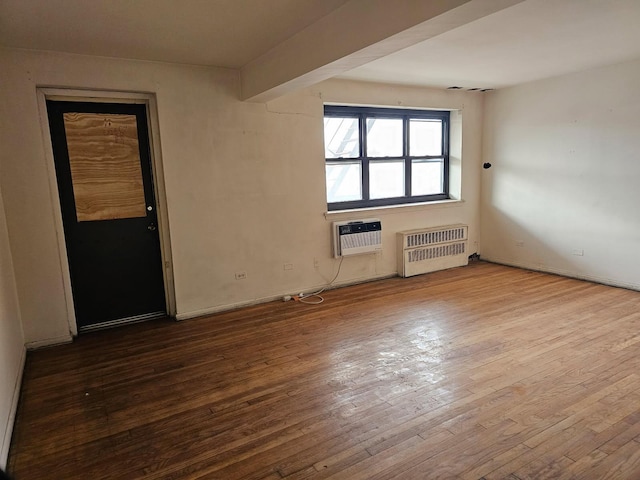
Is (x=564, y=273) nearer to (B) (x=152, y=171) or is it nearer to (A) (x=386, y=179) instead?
(A) (x=386, y=179)

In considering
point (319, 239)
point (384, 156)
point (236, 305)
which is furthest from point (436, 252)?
point (236, 305)

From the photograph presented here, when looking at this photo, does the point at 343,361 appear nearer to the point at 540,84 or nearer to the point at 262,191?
the point at 262,191

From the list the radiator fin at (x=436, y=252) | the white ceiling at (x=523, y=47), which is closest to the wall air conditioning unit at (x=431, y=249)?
the radiator fin at (x=436, y=252)

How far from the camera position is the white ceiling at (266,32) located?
2494mm

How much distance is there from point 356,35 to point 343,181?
107 inches

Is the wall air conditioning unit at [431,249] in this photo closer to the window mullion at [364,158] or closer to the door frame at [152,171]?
the window mullion at [364,158]

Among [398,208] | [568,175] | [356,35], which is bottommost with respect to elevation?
[398,208]

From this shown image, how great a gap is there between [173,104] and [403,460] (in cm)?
349

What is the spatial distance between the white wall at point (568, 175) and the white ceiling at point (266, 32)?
0.58 m

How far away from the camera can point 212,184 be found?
13.3ft

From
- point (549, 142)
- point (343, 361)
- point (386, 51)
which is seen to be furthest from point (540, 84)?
point (343, 361)

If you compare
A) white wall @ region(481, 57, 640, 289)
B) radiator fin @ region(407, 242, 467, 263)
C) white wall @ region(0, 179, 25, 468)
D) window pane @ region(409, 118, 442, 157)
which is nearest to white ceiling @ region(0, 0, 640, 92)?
white wall @ region(481, 57, 640, 289)

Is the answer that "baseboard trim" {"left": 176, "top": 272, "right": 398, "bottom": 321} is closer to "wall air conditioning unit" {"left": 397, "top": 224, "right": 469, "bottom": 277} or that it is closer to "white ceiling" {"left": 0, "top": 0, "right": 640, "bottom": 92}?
"wall air conditioning unit" {"left": 397, "top": 224, "right": 469, "bottom": 277}

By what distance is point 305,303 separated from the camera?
4.45 m
